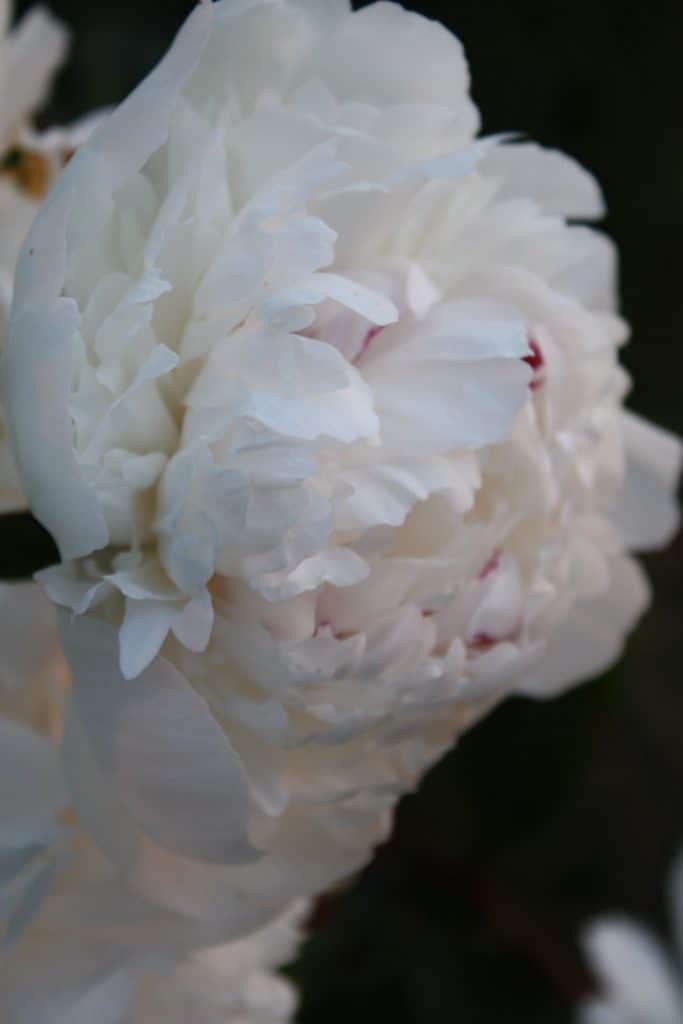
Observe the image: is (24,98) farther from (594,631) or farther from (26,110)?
(594,631)

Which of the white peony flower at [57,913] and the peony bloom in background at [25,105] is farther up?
the peony bloom in background at [25,105]

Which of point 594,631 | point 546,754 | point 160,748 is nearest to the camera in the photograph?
point 160,748

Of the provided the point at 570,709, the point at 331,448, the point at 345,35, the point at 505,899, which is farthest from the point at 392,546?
the point at 505,899

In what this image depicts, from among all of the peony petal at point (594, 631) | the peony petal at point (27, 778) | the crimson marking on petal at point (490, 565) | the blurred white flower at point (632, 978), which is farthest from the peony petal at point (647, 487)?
the blurred white flower at point (632, 978)

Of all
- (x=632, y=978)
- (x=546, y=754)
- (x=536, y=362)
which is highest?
(x=536, y=362)

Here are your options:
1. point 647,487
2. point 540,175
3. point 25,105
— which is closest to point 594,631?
point 647,487

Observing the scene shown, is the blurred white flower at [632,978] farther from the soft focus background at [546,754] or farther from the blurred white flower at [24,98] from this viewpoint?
the blurred white flower at [24,98]

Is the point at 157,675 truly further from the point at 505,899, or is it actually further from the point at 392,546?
the point at 505,899

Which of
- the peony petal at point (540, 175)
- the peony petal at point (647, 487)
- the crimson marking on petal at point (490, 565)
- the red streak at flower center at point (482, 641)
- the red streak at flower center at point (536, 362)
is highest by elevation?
the peony petal at point (540, 175)
